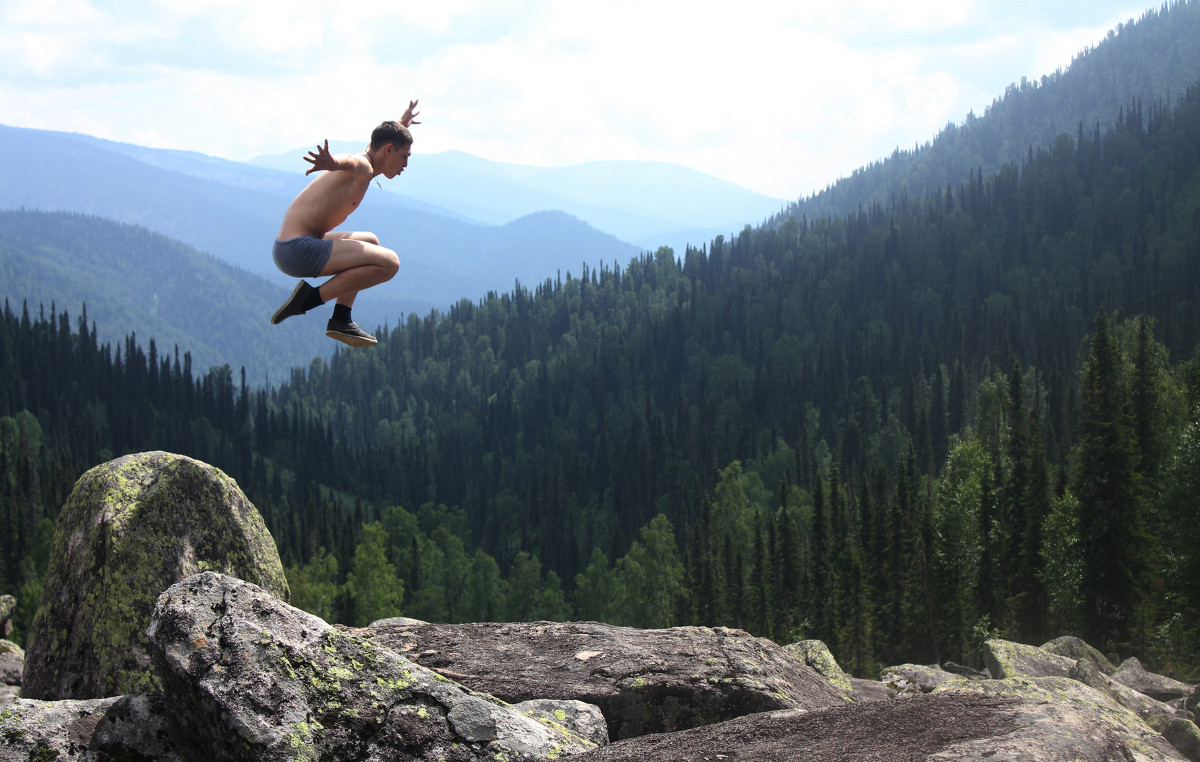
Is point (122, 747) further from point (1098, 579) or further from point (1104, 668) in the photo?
point (1098, 579)

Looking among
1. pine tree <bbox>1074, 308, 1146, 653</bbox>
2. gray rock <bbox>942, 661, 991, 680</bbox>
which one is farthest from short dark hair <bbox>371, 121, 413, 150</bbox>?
pine tree <bbox>1074, 308, 1146, 653</bbox>

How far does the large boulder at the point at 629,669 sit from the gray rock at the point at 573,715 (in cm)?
106

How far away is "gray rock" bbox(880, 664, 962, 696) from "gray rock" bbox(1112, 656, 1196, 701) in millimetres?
4990

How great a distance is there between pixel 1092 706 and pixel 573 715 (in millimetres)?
7650

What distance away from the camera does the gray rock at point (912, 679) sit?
19.5 m

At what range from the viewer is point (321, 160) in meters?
10.5

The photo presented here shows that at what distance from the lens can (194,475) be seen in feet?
45.6

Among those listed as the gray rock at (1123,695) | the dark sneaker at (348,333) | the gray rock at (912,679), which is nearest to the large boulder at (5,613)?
the gray rock at (912,679)

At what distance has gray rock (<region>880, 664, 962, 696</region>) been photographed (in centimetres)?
1947

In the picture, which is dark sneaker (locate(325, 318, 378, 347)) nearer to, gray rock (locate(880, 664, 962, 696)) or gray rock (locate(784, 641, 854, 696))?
gray rock (locate(784, 641, 854, 696))

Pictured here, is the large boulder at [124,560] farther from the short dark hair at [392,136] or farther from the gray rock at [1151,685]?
→ the gray rock at [1151,685]

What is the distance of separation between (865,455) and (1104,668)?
15229 centimetres

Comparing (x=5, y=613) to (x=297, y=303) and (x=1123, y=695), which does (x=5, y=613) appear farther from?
(x=1123, y=695)

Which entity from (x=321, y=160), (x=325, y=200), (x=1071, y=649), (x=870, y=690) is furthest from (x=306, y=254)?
(x=1071, y=649)
